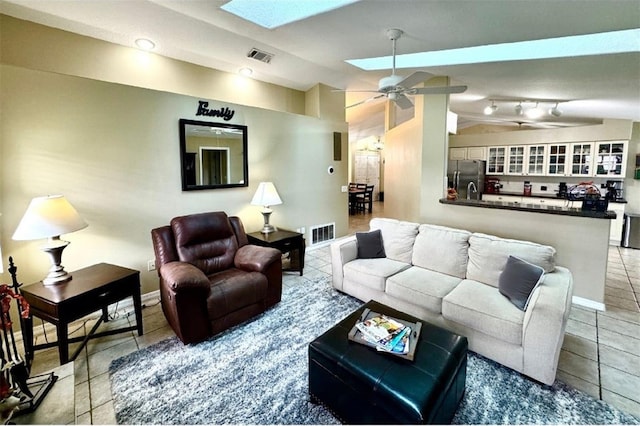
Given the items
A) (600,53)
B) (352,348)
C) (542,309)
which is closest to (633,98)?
(600,53)

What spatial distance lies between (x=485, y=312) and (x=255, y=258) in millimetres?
2117

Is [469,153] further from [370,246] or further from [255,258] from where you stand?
[255,258]

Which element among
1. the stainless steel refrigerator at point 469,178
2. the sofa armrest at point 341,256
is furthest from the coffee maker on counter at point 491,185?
the sofa armrest at point 341,256

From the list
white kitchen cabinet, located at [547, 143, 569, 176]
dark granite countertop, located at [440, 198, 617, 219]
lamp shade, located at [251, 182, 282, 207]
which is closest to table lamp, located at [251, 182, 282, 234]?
lamp shade, located at [251, 182, 282, 207]

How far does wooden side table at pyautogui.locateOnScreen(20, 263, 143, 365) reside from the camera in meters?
2.10

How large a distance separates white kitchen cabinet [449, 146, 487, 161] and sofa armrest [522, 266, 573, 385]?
603 cm

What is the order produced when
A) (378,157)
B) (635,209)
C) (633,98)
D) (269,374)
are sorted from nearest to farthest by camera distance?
1. (269,374)
2. (633,98)
3. (635,209)
4. (378,157)

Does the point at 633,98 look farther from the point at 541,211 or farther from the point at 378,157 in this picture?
the point at 378,157

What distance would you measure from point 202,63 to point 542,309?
4554mm

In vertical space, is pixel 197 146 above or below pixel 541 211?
above

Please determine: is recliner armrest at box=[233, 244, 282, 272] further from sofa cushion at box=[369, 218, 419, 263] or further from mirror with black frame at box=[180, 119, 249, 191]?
sofa cushion at box=[369, 218, 419, 263]

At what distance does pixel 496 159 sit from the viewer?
7.09 meters

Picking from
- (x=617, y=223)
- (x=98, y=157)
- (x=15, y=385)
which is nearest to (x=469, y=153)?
(x=617, y=223)

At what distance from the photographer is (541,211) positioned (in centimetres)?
327
